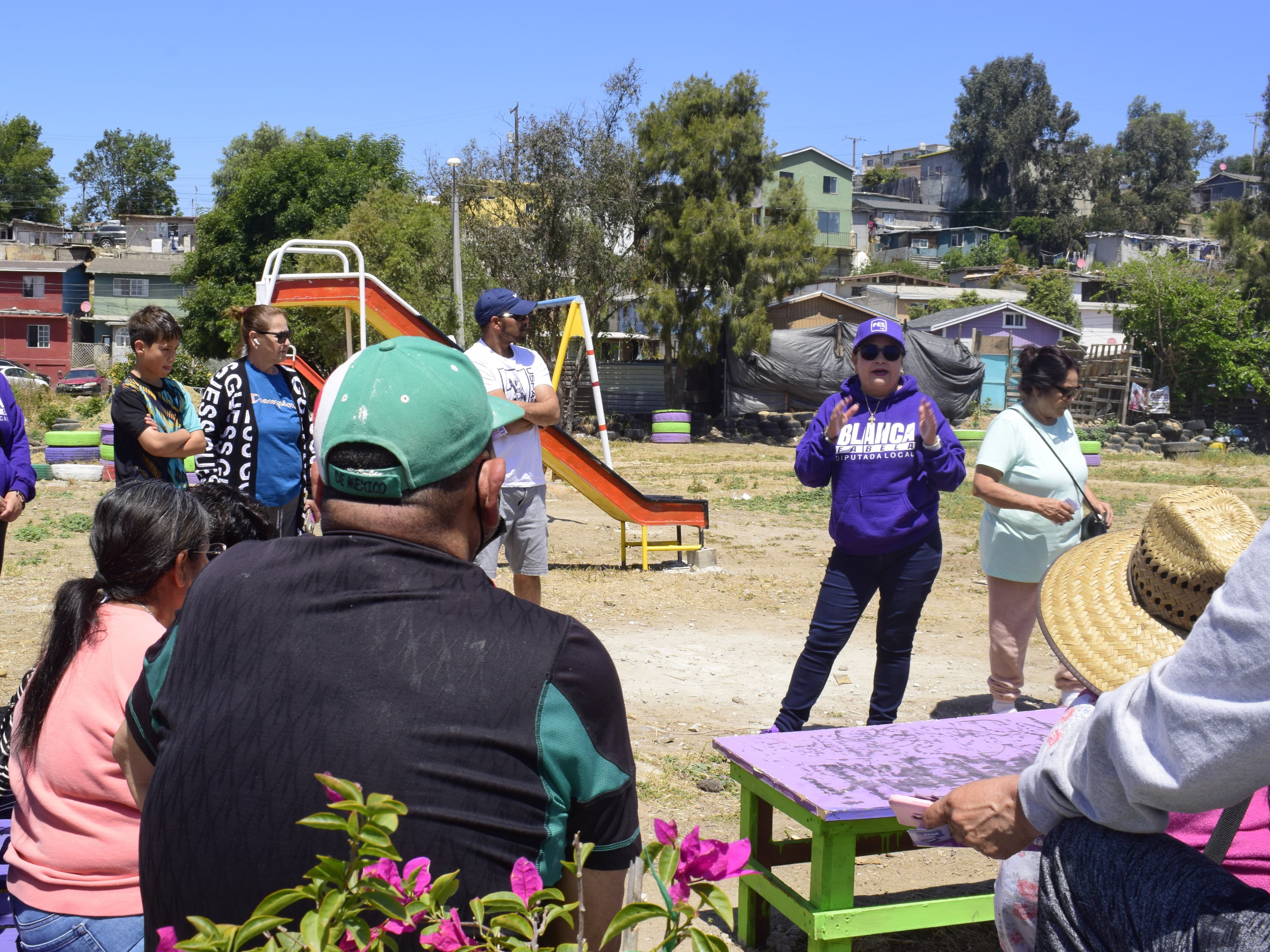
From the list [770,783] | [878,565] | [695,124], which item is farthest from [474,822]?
[695,124]

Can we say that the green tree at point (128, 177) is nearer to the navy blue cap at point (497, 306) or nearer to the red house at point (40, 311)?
the red house at point (40, 311)

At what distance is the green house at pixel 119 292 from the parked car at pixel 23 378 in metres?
13.5

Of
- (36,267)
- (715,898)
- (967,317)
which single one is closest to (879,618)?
(715,898)

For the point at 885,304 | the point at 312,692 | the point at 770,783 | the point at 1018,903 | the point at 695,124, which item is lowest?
the point at 770,783

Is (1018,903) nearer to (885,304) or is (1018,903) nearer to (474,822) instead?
(474,822)

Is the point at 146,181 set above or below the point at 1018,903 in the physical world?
above

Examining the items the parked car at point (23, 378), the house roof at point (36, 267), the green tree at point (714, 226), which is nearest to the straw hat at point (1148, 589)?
the green tree at point (714, 226)

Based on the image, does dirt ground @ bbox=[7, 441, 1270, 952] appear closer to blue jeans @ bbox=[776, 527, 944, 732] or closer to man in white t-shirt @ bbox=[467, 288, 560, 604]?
blue jeans @ bbox=[776, 527, 944, 732]

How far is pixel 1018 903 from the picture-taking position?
1.67 meters

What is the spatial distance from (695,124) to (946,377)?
31.3 ft

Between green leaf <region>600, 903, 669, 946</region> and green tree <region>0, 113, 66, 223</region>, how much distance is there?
91.5m

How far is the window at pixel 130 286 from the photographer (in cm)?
5528

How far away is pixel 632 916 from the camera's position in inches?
41.9

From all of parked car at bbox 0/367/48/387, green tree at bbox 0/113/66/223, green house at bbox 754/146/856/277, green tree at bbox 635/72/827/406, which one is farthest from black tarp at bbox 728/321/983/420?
green tree at bbox 0/113/66/223
